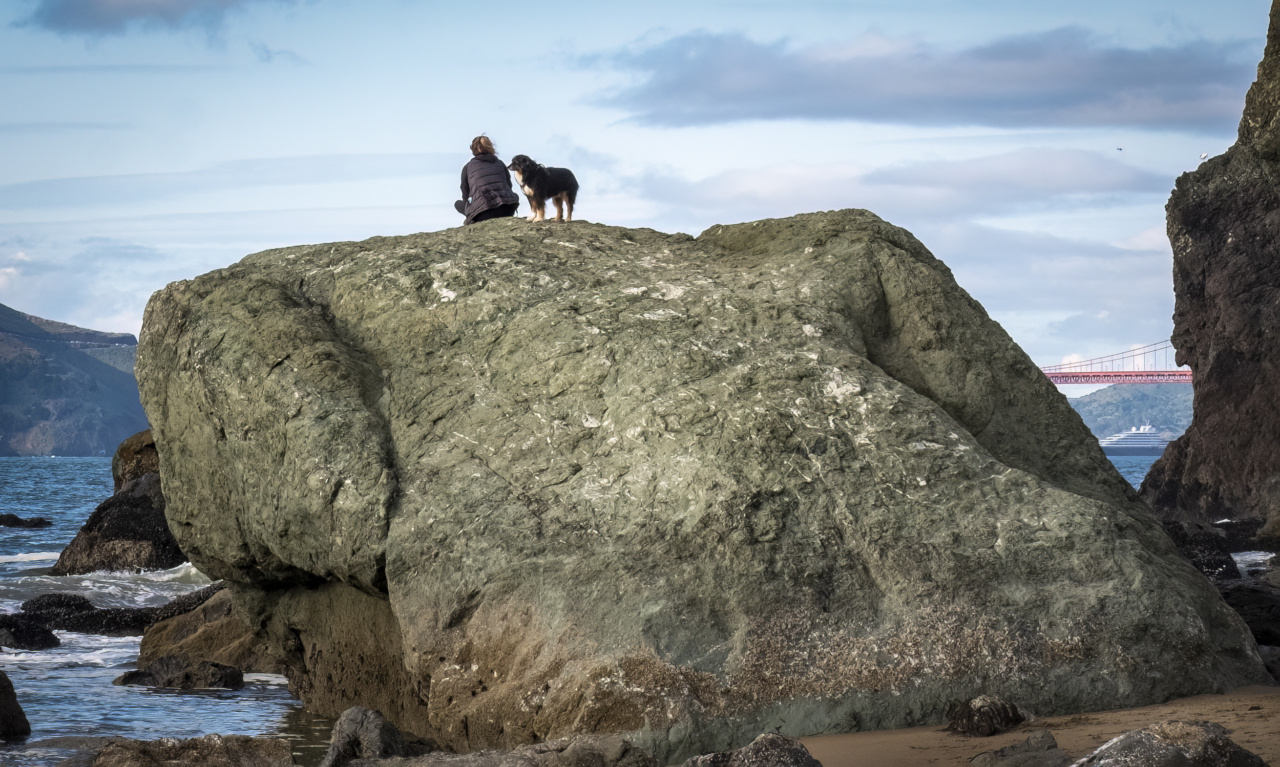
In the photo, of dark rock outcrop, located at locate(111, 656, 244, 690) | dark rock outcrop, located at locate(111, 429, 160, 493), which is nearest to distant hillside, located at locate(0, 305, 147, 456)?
dark rock outcrop, located at locate(111, 429, 160, 493)

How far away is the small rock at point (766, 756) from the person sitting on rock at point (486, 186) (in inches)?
267

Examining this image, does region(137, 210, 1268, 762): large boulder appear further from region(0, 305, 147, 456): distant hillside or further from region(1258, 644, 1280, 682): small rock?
region(0, 305, 147, 456): distant hillside

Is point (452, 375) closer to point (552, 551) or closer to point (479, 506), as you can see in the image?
point (479, 506)

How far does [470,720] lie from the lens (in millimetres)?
6535

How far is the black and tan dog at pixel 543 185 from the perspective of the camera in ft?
33.4

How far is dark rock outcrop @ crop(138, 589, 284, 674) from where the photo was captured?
11.5m

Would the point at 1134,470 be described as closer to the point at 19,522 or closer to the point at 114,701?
the point at 19,522

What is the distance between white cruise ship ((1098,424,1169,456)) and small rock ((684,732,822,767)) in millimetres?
157260

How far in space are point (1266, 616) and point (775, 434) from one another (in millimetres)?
4734

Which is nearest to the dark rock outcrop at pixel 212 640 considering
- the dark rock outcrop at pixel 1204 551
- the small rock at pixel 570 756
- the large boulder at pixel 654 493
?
the large boulder at pixel 654 493

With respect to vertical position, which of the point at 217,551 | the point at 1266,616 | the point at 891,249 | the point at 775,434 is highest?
the point at 891,249

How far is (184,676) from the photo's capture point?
10453 mm

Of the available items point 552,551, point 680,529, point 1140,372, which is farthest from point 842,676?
point 1140,372

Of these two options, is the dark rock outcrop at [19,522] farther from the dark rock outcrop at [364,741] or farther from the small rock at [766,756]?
the small rock at [766,756]
